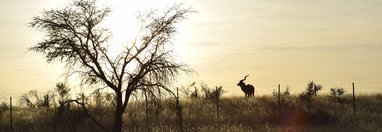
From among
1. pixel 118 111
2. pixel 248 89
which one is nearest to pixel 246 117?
pixel 248 89

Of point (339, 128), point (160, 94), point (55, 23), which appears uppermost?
point (55, 23)

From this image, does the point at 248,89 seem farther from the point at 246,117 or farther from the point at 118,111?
the point at 118,111

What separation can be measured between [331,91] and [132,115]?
21011mm

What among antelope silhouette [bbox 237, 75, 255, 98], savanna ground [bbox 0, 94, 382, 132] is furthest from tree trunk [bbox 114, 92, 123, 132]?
antelope silhouette [bbox 237, 75, 255, 98]

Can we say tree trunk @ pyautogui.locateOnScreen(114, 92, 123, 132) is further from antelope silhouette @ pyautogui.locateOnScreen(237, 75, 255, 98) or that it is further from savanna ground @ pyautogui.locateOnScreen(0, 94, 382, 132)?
antelope silhouette @ pyautogui.locateOnScreen(237, 75, 255, 98)

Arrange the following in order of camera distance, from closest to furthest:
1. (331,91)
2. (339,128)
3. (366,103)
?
(339,128), (366,103), (331,91)

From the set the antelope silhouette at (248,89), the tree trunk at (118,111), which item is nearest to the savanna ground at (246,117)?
the antelope silhouette at (248,89)

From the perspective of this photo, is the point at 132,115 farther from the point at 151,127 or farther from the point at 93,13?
the point at 93,13

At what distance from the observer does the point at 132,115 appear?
145ft

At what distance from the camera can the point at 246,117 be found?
4247 cm

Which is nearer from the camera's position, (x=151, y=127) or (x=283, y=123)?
(x=151, y=127)

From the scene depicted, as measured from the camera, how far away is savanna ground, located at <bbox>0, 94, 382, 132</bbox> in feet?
122

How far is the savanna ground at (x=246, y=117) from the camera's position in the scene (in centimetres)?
3731

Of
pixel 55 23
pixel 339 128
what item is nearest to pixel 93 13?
pixel 55 23
